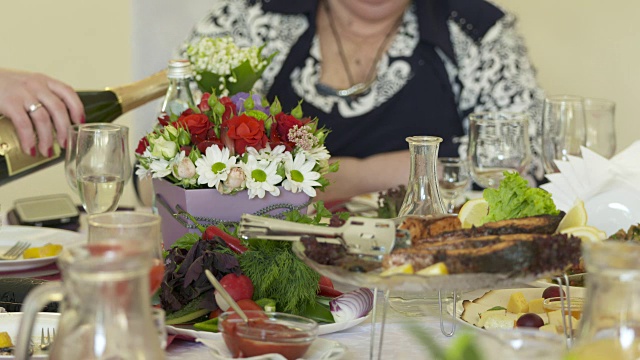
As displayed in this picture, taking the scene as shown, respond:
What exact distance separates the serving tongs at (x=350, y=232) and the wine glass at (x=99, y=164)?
0.49 meters

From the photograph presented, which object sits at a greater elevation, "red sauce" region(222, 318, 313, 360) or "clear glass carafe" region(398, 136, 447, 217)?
"clear glass carafe" region(398, 136, 447, 217)

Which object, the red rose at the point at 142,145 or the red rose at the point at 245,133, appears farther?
the red rose at the point at 142,145

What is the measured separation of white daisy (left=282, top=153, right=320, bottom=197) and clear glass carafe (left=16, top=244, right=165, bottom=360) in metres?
0.67

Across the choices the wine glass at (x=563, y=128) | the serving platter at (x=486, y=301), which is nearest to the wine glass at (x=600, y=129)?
the wine glass at (x=563, y=128)

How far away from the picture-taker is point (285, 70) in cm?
272

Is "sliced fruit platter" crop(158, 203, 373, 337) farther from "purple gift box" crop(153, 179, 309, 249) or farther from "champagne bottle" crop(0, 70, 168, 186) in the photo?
"champagne bottle" crop(0, 70, 168, 186)

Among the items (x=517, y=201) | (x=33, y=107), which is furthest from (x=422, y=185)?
(x=33, y=107)

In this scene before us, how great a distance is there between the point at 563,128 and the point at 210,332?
104 cm

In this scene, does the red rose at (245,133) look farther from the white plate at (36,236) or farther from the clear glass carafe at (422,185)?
the white plate at (36,236)

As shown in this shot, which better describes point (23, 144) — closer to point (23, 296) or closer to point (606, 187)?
point (23, 296)

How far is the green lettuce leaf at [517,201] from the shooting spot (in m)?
1.16

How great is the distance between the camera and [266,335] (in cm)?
90

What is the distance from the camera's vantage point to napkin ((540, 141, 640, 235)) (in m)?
1.34

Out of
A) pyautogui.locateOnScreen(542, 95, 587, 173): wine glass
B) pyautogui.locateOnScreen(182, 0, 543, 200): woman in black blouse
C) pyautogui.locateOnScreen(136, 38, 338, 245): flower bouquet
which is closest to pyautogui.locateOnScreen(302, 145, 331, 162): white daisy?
pyautogui.locateOnScreen(136, 38, 338, 245): flower bouquet
